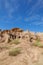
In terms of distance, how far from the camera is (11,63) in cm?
898

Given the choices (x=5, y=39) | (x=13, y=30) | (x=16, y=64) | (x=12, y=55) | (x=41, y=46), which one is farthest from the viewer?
(x=13, y=30)

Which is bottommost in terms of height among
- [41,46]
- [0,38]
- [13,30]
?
[41,46]

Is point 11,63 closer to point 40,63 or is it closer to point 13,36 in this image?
point 40,63

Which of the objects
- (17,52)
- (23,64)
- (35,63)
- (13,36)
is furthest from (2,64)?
(13,36)

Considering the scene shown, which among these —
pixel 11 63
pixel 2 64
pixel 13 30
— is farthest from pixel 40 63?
pixel 13 30

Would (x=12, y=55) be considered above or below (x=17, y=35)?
below

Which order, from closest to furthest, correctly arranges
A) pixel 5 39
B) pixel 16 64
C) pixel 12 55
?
pixel 16 64 < pixel 12 55 < pixel 5 39

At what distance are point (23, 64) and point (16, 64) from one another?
1.43ft

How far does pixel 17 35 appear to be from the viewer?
23.1 metres

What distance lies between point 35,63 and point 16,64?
1270 millimetres

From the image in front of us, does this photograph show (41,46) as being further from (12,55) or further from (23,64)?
(23,64)

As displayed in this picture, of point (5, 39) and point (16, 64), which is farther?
point (5, 39)

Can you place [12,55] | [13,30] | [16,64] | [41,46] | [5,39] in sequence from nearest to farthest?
[16,64]
[12,55]
[41,46]
[5,39]
[13,30]

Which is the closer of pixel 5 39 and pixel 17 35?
pixel 5 39
